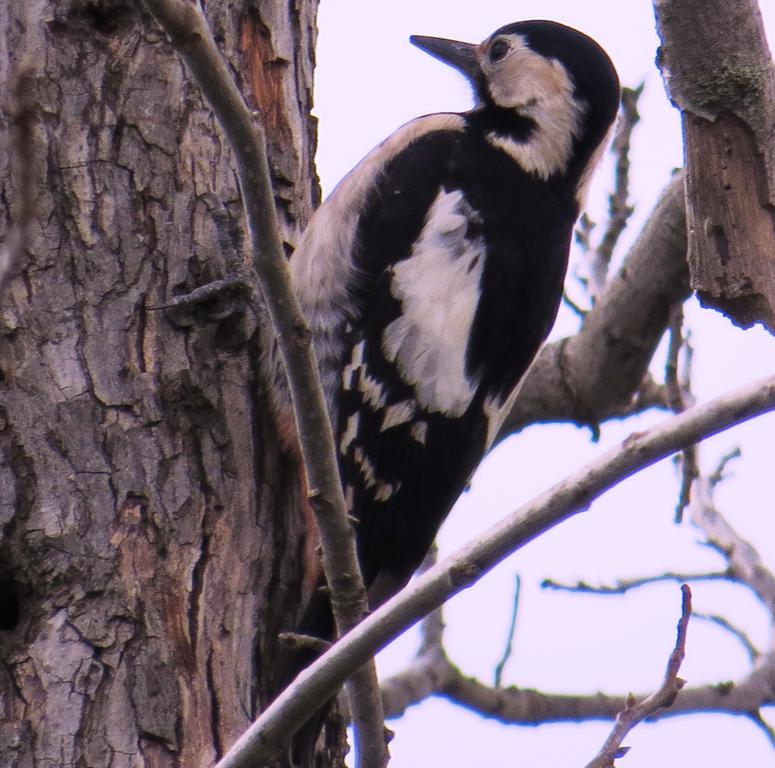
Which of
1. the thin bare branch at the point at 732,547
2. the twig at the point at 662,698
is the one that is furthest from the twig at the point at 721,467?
the twig at the point at 662,698

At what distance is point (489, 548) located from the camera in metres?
1.49

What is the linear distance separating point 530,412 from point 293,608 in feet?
4.69

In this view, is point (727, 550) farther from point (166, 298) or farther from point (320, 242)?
point (166, 298)

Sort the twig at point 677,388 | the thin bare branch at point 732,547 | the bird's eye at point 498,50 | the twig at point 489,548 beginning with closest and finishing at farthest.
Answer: the twig at point 489,548 → the twig at point 677,388 → the bird's eye at point 498,50 → the thin bare branch at point 732,547

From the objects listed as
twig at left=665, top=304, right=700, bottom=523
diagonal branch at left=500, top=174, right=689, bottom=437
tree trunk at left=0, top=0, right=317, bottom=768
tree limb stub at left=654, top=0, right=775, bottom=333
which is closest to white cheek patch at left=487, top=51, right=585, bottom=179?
diagonal branch at left=500, top=174, right=689, bottom=437

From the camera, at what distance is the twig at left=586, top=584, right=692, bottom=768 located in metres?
1.86

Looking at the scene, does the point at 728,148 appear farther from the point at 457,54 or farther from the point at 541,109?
the point at 457,54

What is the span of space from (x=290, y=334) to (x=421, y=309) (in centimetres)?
121

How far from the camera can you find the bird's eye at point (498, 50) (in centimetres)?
372

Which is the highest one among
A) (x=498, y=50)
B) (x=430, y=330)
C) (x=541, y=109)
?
(x=498, y=50)

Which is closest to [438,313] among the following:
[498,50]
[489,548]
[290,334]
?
[498,50]

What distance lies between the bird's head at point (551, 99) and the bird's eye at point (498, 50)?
0.10ft

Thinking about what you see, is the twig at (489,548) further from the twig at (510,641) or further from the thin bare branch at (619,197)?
the thin bare branch at (619,197)

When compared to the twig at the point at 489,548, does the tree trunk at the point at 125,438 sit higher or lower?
higher
